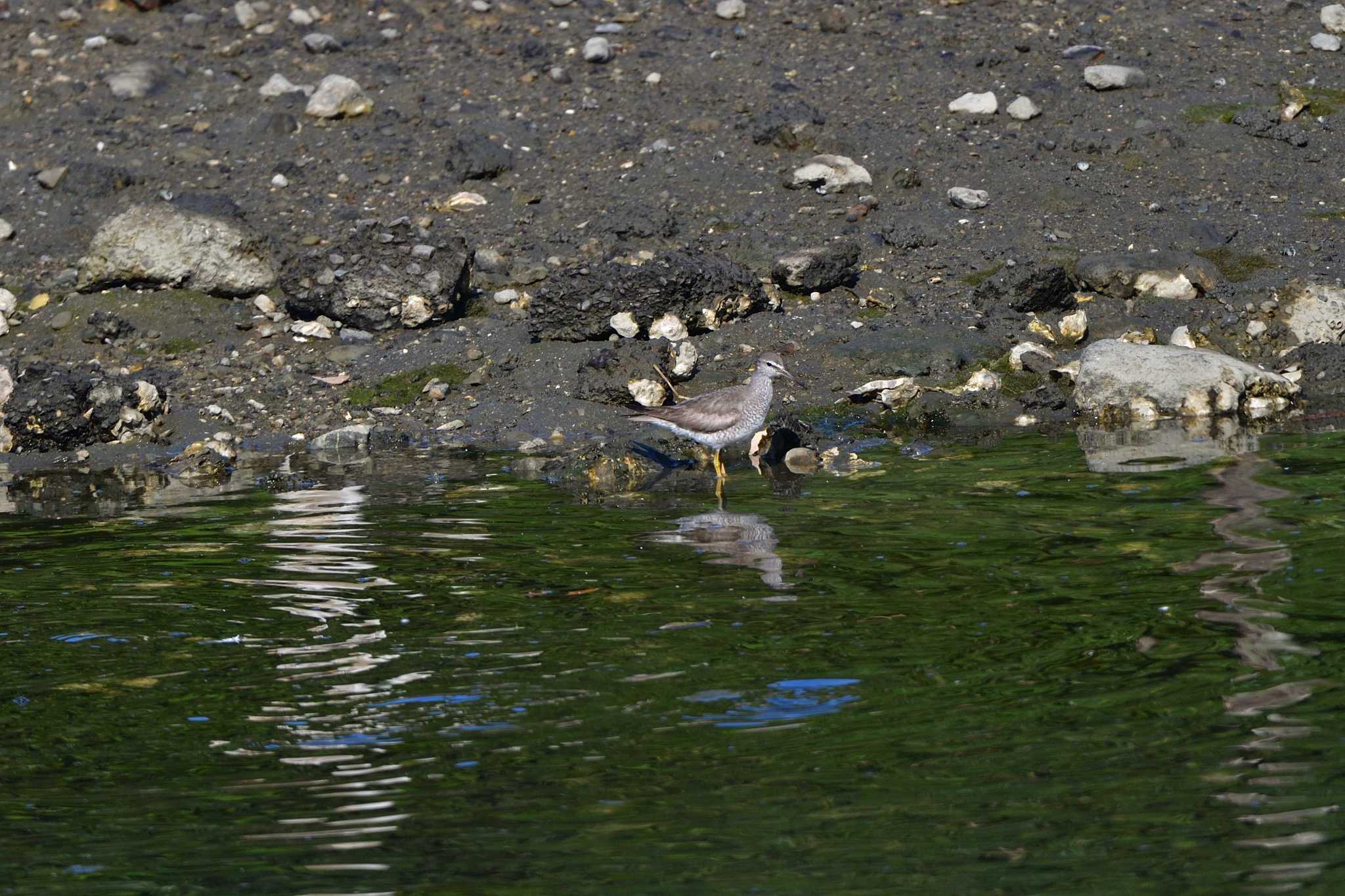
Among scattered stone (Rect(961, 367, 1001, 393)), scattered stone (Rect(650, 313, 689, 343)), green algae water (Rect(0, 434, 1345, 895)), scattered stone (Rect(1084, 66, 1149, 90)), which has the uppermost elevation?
scattered stone (Rect(1084, 66, 1149, 90))

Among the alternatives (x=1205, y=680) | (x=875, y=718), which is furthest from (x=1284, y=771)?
(x=875, y=718)

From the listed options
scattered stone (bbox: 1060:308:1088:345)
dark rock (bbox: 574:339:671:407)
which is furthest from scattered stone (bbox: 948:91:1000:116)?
dark rock (bbox: 574:339:671:407)

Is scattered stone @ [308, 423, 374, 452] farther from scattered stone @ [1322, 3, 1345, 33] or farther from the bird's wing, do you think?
scattered stone @ [1322, 3, 1345, 33]

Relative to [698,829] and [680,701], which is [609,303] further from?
[698,829]

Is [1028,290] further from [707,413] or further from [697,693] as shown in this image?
[697,693]

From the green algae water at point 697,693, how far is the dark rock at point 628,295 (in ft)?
11.8

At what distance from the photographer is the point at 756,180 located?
15703 millimetres

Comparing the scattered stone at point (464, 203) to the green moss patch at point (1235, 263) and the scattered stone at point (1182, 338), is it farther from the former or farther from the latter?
the green moss patch at point (1235, 263)

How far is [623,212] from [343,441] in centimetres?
397

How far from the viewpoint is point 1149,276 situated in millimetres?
13922

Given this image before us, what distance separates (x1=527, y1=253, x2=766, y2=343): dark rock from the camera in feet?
43.8

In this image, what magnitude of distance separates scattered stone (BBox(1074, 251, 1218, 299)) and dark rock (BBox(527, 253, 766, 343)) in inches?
126

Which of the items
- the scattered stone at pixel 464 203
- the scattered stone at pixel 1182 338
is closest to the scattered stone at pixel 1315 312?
the scattered stone at pixel 1182 338

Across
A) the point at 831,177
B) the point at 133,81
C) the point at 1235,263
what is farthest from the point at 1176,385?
the point at 133,81
